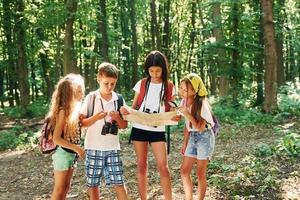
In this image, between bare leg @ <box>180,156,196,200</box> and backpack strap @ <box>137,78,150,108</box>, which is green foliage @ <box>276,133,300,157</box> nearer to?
bare leg @ <box>180,156,196,200</box>

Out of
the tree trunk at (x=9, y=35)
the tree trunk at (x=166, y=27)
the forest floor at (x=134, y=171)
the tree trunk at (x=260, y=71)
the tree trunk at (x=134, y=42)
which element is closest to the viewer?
the forest floor at (x=134, y=171)

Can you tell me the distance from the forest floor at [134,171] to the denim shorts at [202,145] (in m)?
1.13

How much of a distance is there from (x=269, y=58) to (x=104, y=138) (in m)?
9.62

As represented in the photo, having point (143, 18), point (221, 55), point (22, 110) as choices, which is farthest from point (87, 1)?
point (143, 18)

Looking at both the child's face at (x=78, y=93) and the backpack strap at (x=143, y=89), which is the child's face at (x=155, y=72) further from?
the child's face at (x=78, y=93)

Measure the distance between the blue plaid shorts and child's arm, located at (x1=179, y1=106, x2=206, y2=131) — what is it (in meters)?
0.96

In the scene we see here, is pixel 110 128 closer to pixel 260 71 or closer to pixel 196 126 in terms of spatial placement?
pixel 196 126

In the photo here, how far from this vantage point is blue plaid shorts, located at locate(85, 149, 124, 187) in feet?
16.4

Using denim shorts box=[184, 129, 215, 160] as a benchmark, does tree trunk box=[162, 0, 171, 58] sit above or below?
above

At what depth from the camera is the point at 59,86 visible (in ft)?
16.2

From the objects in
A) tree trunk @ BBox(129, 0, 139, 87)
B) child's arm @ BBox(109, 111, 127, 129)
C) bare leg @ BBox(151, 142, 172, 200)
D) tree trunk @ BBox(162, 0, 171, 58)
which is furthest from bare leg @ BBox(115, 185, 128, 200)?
tree trunk @ BBox(162, 0, 171, 58)

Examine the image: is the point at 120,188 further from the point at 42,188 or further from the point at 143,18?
the point at 143,18

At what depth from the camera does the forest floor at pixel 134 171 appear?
21.5 ft

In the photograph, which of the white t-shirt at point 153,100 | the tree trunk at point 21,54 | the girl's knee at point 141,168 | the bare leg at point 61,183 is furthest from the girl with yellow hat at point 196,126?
the tree trunk at point 21,54
